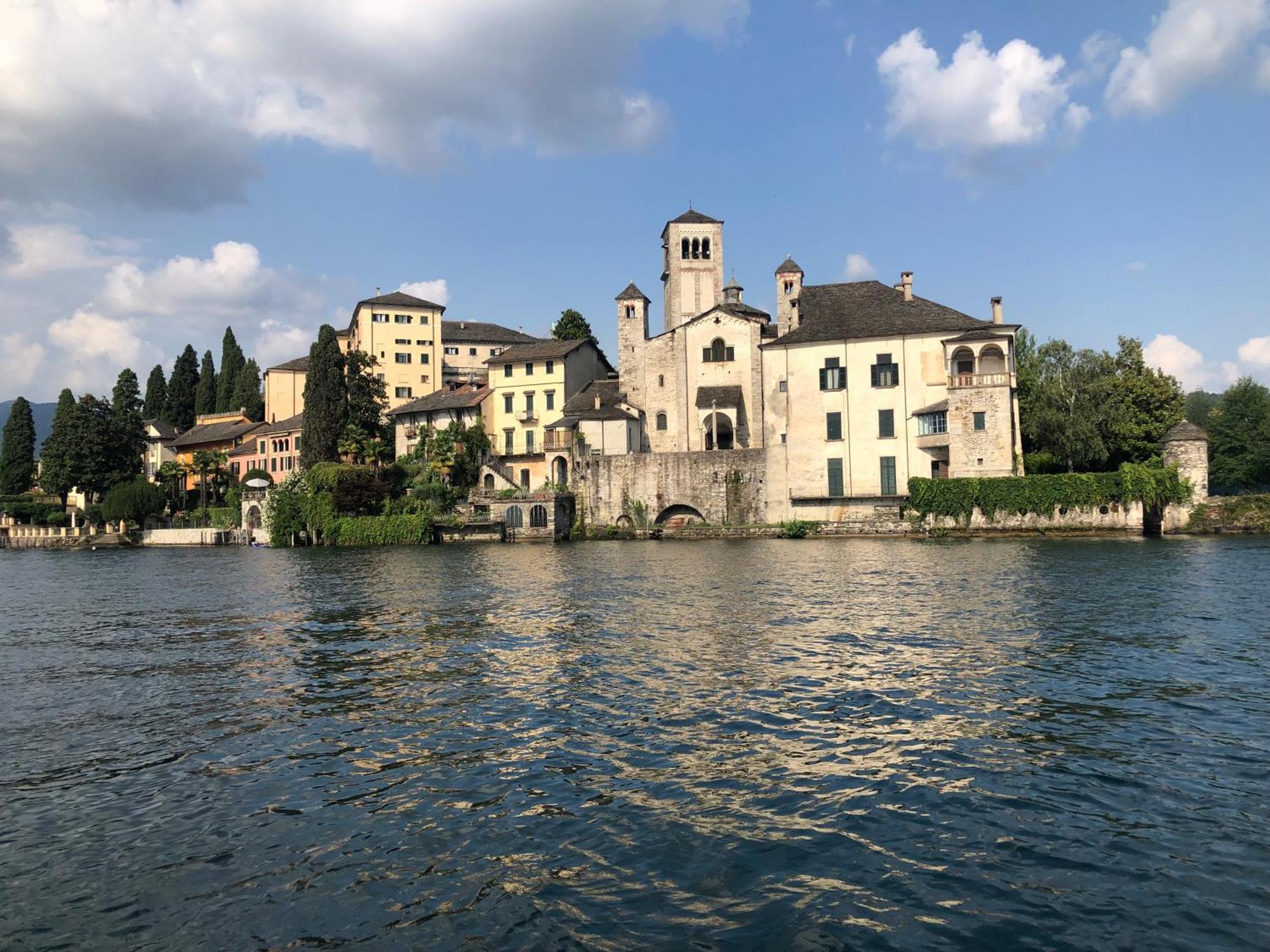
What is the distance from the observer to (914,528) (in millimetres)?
55750

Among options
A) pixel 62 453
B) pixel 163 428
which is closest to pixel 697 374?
pixel 62 453

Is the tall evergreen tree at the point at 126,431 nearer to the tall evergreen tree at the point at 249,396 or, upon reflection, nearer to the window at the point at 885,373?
the tall evergreen tree at the point at 249,396

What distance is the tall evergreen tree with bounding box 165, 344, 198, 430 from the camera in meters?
110

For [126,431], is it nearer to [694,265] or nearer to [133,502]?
[133,502]

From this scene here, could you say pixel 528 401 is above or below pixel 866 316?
below

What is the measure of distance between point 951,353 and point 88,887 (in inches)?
2240

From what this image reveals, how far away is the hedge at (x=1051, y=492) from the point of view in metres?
51.0

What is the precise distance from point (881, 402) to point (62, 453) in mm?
74206

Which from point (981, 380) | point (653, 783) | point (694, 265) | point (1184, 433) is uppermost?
point (694, 265)

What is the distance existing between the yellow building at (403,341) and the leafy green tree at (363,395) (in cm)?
1182

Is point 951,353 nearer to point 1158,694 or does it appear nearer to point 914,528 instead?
point 914,528

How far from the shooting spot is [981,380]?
182 ft

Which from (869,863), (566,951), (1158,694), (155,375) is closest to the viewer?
(566,951)

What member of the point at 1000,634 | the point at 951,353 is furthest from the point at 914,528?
the point at 1000,634
